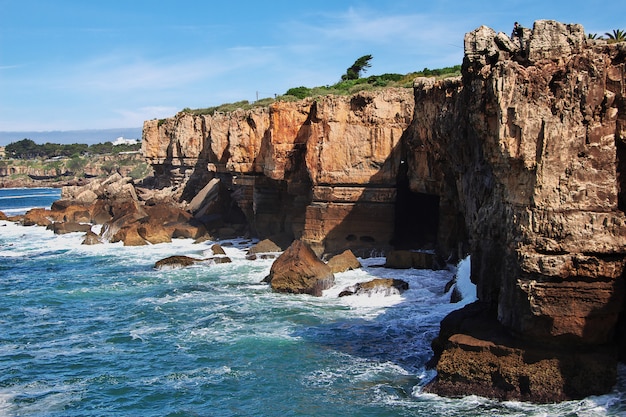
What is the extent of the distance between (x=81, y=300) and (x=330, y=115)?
1387 centimetres

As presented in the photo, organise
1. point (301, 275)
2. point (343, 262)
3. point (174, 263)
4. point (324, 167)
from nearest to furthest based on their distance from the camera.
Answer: point (301, 275) < point (343, 262) < point (324, 167) < point (174, 263)

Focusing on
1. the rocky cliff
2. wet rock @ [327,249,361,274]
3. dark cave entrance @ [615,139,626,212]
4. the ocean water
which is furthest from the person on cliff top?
wet rock @ [327,249,361,274]

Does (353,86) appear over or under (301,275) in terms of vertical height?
over

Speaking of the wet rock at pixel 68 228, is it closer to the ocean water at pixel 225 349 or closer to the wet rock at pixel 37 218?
the wet rock at pixel 37 218

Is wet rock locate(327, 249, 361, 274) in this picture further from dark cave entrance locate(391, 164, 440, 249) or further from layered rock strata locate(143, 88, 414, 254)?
dark cave entrance locate(391, 164, 440, 249)

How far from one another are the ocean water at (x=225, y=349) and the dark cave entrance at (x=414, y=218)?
3370 millimetres

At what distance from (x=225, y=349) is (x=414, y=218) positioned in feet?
52.4

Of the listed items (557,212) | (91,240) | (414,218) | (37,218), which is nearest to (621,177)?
(557,212)

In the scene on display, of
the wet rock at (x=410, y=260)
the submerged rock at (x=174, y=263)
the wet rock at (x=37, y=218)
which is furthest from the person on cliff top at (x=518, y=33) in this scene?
the wet rock at (x=37, y=218)

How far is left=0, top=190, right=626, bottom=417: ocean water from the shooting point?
46.0 feet

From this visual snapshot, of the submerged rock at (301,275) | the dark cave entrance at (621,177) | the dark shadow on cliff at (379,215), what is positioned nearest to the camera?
the dark cave entrance at (621,177)

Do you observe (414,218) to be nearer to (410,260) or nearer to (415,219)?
(415,219)

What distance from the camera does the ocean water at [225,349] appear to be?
46.0 ft

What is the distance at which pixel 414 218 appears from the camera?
104 ft
